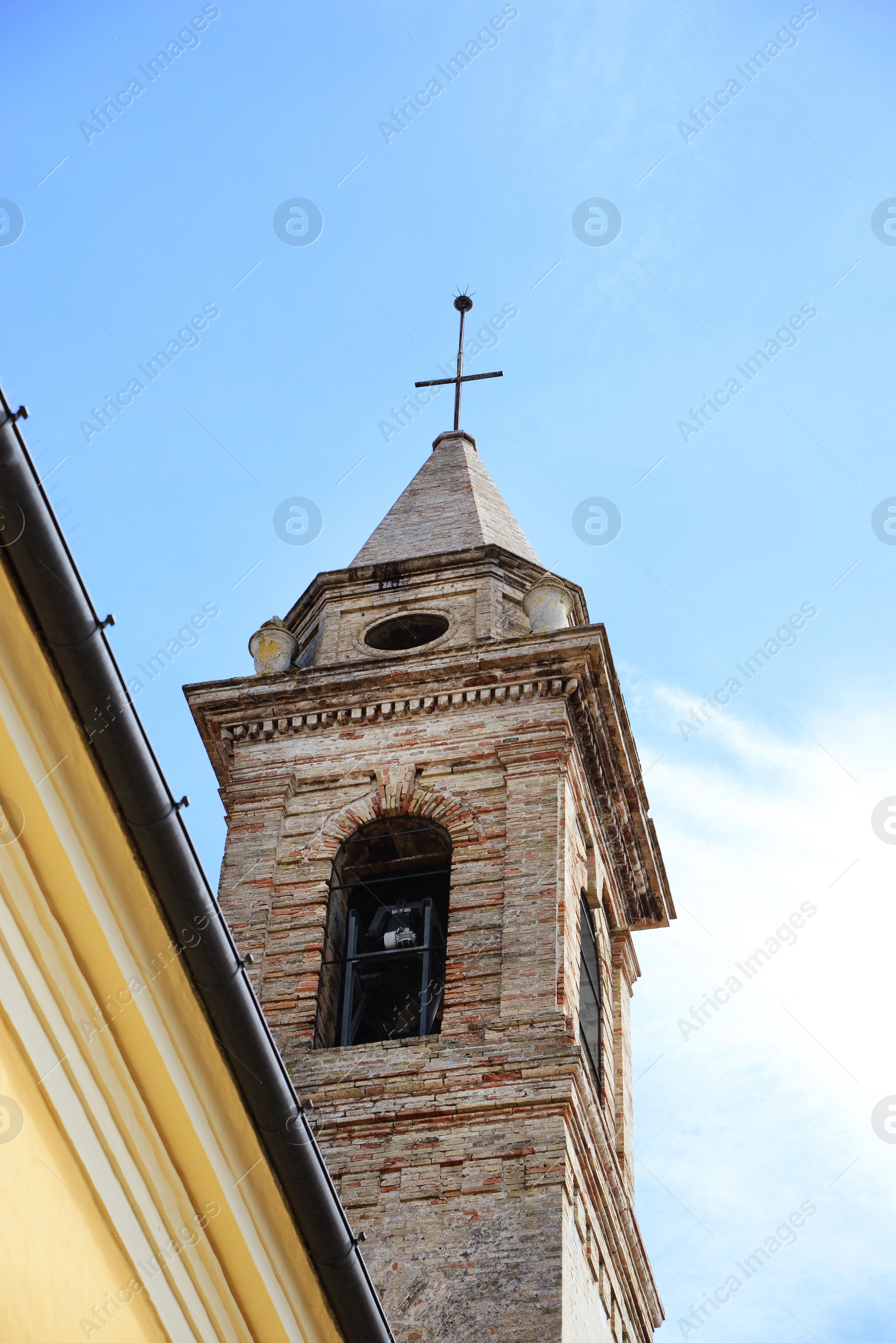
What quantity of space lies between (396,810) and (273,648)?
119 inches

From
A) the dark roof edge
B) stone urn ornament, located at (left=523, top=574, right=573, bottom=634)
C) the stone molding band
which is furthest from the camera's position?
stone urn ornament, located at (left=523, top=574, right=573, bottom=634)

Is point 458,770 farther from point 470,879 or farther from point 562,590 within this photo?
point 562,590

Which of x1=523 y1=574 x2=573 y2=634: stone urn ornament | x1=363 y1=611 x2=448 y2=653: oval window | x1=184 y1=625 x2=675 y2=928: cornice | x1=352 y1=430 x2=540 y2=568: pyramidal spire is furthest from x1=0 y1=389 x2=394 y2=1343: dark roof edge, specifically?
x1=352 y1=430 x2=540 y2=568: pyramidal spire

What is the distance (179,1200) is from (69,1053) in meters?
0.88

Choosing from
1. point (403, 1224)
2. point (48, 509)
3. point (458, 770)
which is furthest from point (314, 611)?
point (48, 509)

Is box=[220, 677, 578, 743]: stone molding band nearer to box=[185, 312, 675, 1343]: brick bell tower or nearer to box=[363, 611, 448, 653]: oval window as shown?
box=[185, 312, 675, 1343]: brick bell tower

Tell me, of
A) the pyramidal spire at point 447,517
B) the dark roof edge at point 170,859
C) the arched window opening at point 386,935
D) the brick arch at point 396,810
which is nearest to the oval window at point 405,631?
the pyramidal spire at point 447,517

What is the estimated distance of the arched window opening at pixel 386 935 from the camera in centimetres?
1350

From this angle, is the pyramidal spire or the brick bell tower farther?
the pyramidal spire

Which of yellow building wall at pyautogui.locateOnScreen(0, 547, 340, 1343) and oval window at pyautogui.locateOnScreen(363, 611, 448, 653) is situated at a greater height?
oval window at pyautogui.locateOnScreen(363, 611, 448, 653)

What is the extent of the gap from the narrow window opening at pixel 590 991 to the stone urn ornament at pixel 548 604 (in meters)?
2.82

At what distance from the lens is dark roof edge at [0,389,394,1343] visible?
6.48 metres

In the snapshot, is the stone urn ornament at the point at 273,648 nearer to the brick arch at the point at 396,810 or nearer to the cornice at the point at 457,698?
the cornice at the point at 457,698

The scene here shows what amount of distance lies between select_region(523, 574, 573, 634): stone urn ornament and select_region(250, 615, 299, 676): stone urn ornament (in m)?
2.41
